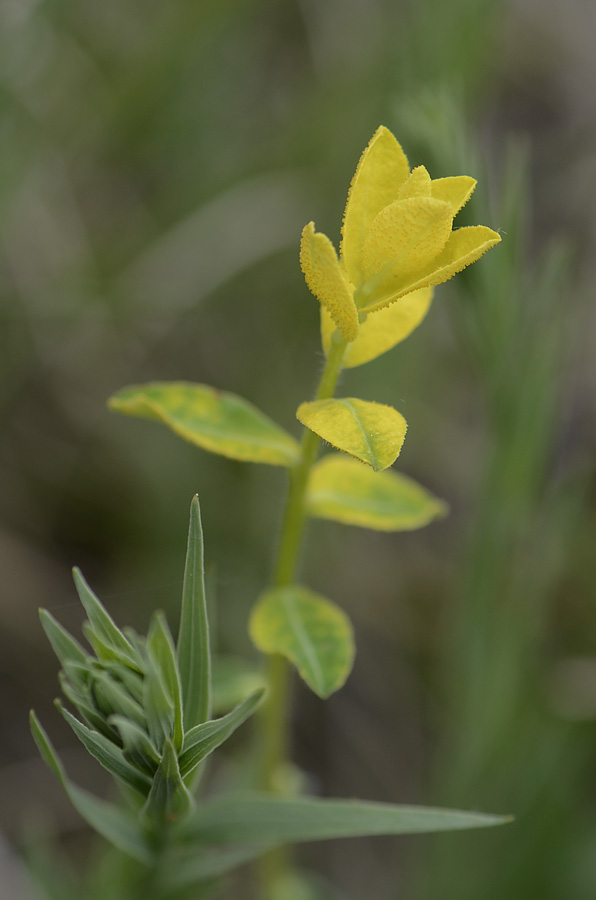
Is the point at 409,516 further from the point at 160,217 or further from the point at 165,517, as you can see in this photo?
the point at 160,217

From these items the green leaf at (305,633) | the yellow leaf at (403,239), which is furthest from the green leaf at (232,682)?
the yellow leaf at (403,239)

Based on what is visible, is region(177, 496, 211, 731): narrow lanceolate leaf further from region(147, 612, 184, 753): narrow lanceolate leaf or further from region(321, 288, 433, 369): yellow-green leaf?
region(321, 288, 433, 369): yellow-green leaf

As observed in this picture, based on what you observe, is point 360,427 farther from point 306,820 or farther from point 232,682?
point 232,682

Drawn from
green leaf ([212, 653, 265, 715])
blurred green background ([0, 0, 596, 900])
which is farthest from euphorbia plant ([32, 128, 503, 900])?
blurred green background ([0, 0, 596, 900])

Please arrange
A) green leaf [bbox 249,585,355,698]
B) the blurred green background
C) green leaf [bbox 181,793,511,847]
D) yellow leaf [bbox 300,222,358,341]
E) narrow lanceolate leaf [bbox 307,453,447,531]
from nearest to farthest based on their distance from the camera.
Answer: yellow leaf [bbox 300,222,358,341] < green leaf [bbox 181,793,511,847] < green leaf [bbox 249,585,355,698] < narrow lanceolate leaf [bbox 307,453,447,531] < the blurred green background

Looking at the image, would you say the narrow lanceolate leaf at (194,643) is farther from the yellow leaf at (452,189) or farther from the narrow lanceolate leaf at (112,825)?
the yellow leaf at (452,189)
